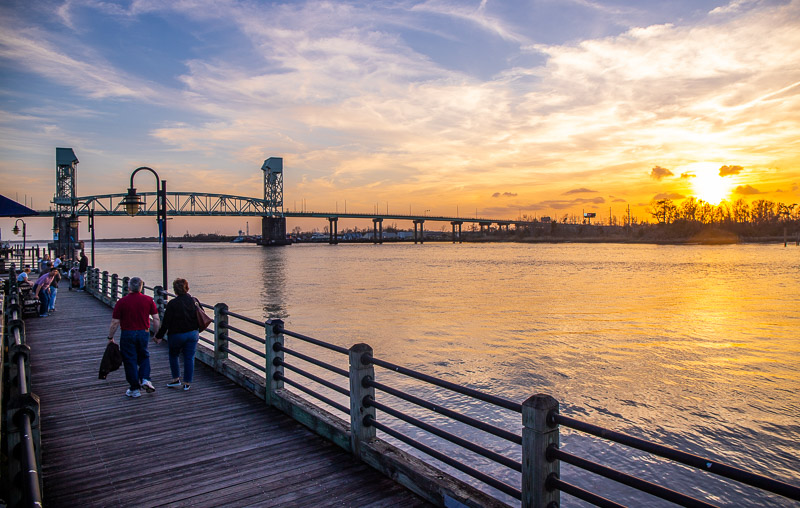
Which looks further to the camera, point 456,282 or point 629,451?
point 456,282

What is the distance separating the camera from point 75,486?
5.52 meters

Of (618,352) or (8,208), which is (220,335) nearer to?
(8,208)

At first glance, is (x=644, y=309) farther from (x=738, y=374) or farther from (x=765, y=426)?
(x=765, y=426)

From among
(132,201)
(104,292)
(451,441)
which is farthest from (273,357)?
(104,292)

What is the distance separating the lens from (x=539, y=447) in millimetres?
4074

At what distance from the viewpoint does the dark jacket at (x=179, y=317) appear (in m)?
8.48

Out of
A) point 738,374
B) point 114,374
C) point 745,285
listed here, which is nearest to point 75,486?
point 114,374

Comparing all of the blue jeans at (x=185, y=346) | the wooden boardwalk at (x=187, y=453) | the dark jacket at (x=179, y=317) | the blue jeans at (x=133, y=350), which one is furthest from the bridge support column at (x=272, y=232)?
the dark jacket at (x=179, y=317)

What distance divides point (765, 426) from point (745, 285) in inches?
1517

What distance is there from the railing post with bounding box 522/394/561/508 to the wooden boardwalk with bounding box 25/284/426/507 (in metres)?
1.43

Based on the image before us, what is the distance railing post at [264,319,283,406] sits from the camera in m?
7.94

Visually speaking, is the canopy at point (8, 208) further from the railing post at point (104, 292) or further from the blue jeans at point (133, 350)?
the railing post at point (104, 292)

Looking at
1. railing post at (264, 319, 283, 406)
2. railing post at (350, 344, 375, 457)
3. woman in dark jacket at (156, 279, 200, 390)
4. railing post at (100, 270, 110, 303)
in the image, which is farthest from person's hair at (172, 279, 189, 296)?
railing post at (100, 270, 110, 303)

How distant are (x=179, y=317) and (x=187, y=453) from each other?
2.80 meters
